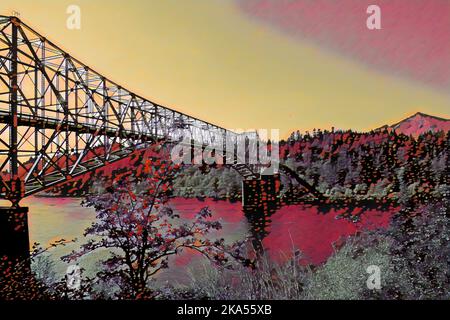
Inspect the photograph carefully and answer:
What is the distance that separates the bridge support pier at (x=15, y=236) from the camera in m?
4.77

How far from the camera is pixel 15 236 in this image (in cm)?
485

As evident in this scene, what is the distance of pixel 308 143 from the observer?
19.0ft

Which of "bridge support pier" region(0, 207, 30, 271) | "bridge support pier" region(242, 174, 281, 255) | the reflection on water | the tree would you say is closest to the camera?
"bridge support pier" region(0, 207, 30, 271)

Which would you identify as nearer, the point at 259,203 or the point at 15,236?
the point at 15,236

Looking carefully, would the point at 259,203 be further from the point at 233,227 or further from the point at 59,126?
the point at 59,126

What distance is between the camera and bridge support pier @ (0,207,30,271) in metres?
4.77

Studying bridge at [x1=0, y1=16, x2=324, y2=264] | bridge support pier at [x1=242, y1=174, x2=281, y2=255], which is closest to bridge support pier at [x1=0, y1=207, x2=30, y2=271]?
bridge at [x1=0, y1=16, x2=324, y2=264]

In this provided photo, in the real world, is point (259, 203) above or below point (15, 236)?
above

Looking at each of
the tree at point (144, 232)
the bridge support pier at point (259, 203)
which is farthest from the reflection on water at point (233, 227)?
the tree at point (144, 232)

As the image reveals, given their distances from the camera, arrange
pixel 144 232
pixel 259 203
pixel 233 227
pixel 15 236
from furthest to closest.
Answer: pixel 259 203 < pixel 233 227 < pixel 144 232 < pixel 15 236

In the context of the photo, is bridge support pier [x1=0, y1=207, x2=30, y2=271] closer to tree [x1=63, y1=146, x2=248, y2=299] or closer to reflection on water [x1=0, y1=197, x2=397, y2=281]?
reflection on water [x1=0, y1=197, x2=397, y2=281]

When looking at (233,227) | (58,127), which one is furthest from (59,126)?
(233,227)

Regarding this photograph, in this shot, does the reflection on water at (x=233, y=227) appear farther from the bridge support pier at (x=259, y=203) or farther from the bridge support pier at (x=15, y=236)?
the bridge support pier at (x=15, y=236)
